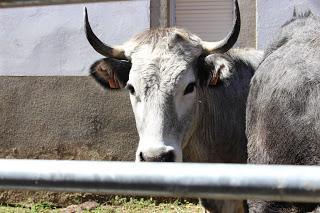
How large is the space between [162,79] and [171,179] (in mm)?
3052

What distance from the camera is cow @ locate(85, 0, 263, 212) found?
3.97 meters

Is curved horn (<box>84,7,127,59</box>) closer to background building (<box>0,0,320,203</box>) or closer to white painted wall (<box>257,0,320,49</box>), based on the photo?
background building (<box>0,0,320,203</box>)

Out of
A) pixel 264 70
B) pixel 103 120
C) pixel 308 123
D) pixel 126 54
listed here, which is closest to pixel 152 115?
pixel 126 54

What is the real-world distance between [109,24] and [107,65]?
95.3 inches

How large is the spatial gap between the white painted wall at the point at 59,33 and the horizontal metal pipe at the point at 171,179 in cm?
567

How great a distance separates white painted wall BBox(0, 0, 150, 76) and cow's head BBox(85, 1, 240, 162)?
2.18 metres

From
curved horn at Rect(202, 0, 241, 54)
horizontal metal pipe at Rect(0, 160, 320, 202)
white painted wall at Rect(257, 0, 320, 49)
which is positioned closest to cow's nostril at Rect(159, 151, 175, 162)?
curved horn at Rect(202, 0, 241, 54)

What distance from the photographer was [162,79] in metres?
4.10

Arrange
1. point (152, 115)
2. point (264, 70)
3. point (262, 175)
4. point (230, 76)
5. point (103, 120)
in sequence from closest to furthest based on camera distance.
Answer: point (262, 175)
point (264, 70)
point (152, 115)
point (230, 76)
point (103, 120)

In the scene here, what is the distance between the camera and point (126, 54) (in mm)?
4504

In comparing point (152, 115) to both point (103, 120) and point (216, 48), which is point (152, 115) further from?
point (103, 120)

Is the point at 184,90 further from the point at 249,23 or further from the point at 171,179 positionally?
the point at 171,179

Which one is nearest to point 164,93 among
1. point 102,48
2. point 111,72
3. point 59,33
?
point 111,72

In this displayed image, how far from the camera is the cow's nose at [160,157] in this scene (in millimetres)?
3637
